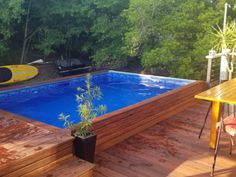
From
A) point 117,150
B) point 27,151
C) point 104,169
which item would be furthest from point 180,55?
point 27,151

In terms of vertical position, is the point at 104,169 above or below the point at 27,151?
below

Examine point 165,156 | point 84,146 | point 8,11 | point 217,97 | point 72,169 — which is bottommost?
point 165,156

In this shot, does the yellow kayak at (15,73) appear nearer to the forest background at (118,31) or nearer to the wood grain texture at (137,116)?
the forest background at (118,31)

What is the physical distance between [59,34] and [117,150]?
7.07 meters

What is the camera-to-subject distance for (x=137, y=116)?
443cm

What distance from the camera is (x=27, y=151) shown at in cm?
278

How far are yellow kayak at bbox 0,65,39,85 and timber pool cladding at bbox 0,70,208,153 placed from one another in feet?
16.0

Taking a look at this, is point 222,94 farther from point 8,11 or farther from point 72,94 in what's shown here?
point 8,11

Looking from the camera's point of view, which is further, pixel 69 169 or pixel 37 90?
pixel 37 90

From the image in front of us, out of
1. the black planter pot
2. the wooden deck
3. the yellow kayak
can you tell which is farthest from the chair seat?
the yellow kayak

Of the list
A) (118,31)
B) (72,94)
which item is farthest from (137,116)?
(118,31)

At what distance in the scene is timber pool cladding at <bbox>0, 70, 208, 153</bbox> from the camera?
3783mm

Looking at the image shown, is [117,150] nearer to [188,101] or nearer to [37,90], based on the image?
[188,101]

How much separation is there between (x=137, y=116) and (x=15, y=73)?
513 centimetres
